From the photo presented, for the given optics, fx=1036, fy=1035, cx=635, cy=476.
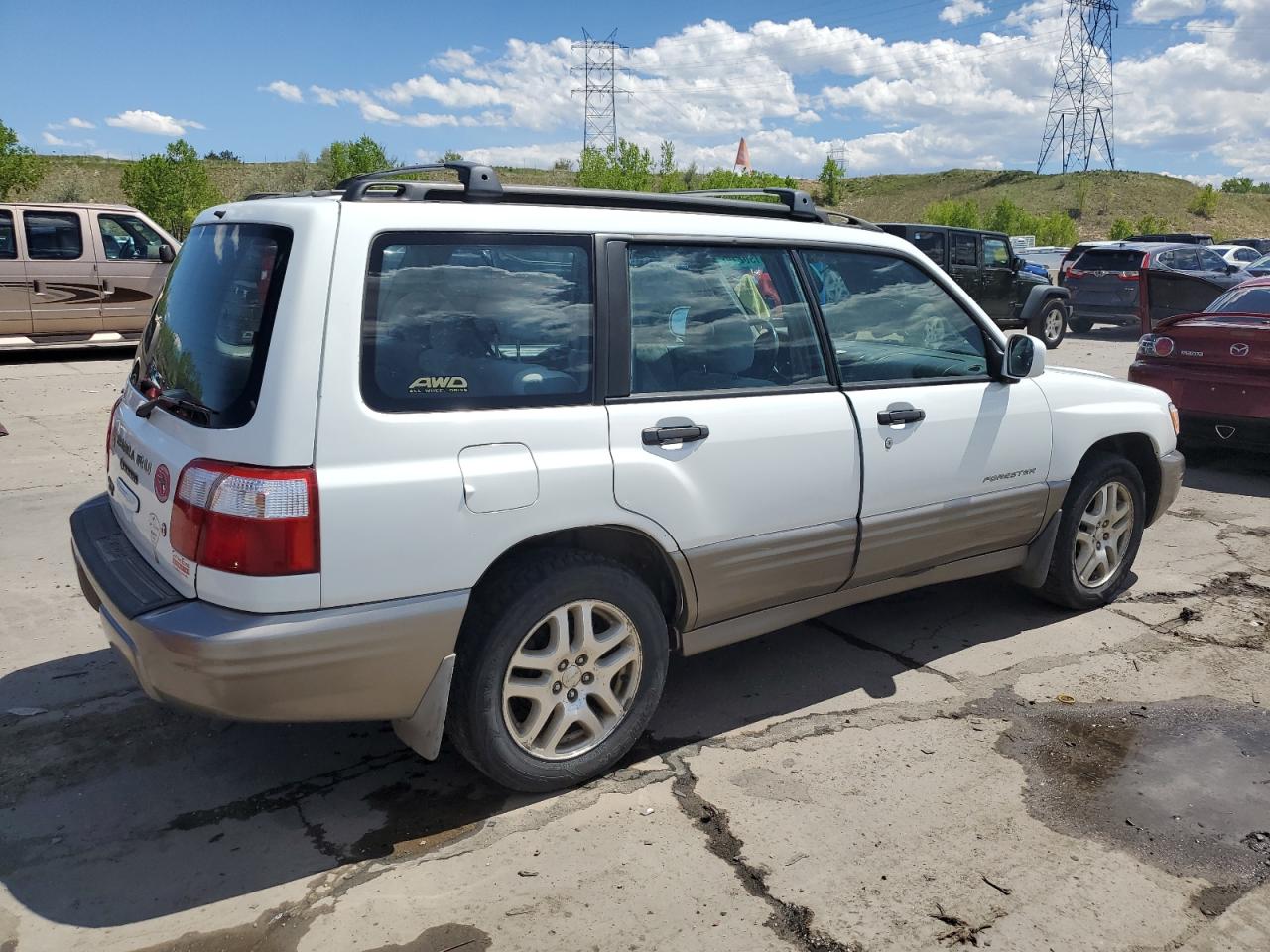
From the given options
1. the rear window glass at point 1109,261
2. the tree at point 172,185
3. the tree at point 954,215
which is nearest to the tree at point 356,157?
the tree at point 172,185

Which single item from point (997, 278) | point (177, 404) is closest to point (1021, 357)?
point (177, 404)

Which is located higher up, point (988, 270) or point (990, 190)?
point (990, 190)

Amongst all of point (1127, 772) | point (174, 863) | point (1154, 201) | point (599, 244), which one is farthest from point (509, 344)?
point (1154, 201)

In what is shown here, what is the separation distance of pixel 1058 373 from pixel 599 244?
2.48 meters

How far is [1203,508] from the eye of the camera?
7027mm

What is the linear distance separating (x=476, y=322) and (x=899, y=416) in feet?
5.55

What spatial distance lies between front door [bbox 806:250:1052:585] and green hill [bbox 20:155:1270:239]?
62.8m

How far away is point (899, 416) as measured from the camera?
3.85 metres

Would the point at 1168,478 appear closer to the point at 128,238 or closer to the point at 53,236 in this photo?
the point at 128,238

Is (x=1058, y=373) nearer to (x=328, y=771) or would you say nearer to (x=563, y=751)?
(x=563, y=751)

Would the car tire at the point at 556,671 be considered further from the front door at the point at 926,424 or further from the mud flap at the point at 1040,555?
the mud flap at the point at 1040,555

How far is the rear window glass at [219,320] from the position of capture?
2.76 m

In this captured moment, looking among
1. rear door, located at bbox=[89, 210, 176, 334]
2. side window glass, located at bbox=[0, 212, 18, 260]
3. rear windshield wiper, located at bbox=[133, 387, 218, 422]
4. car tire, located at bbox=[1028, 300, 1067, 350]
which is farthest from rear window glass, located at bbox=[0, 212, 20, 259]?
car tire, located at bbox=[1028, 300, 1067, 350]

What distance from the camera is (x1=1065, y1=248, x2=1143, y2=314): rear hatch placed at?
18.4 metres
